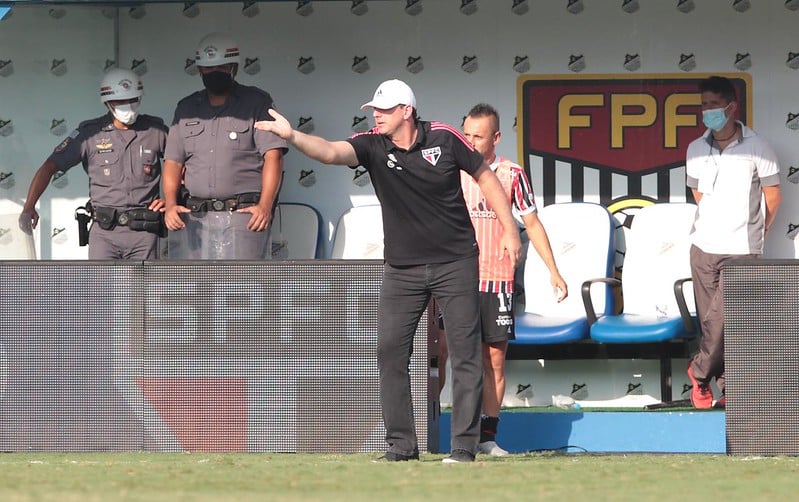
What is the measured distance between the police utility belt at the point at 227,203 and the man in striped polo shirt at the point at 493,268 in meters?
1.72

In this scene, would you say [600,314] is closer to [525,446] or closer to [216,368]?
[525,446]

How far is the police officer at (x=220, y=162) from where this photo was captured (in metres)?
9.48

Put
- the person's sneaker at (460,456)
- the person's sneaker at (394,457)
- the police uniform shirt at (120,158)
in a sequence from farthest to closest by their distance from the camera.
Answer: the police uniform shirt at (120,158) < the person's sneaker at (394,457) < the person's sneaker at (460,456)

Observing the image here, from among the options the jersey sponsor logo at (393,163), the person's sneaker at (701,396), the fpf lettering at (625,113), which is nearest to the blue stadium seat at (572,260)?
the fpf lettering at (625,113)

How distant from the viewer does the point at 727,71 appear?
407 inches

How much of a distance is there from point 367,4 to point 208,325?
341 cm

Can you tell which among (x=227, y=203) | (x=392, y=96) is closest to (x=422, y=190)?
(x=392, y=96)

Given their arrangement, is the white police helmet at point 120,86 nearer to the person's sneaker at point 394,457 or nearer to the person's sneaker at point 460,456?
the person's sneaker at point 394,457

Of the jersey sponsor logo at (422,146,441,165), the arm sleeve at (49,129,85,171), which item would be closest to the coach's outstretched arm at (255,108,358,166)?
the jersey sponsor logo at (422,146,441,165)

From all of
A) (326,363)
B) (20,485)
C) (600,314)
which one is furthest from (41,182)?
(20,485)

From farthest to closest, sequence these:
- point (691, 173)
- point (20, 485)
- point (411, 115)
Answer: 1. point (691, 173)
2. point (411, 115)
3. point (20, 485)

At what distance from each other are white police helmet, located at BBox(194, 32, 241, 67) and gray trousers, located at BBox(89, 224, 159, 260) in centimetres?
117

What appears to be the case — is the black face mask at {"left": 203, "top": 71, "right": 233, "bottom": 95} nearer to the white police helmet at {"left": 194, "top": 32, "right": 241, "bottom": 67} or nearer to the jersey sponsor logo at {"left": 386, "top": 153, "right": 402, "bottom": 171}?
the white police helmet at {"left": 194, "top": 32, "right": 241, "bottom": 67}

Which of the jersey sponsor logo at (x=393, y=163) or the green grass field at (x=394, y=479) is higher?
the jersey sponsor logo at (x=393, y=163)
